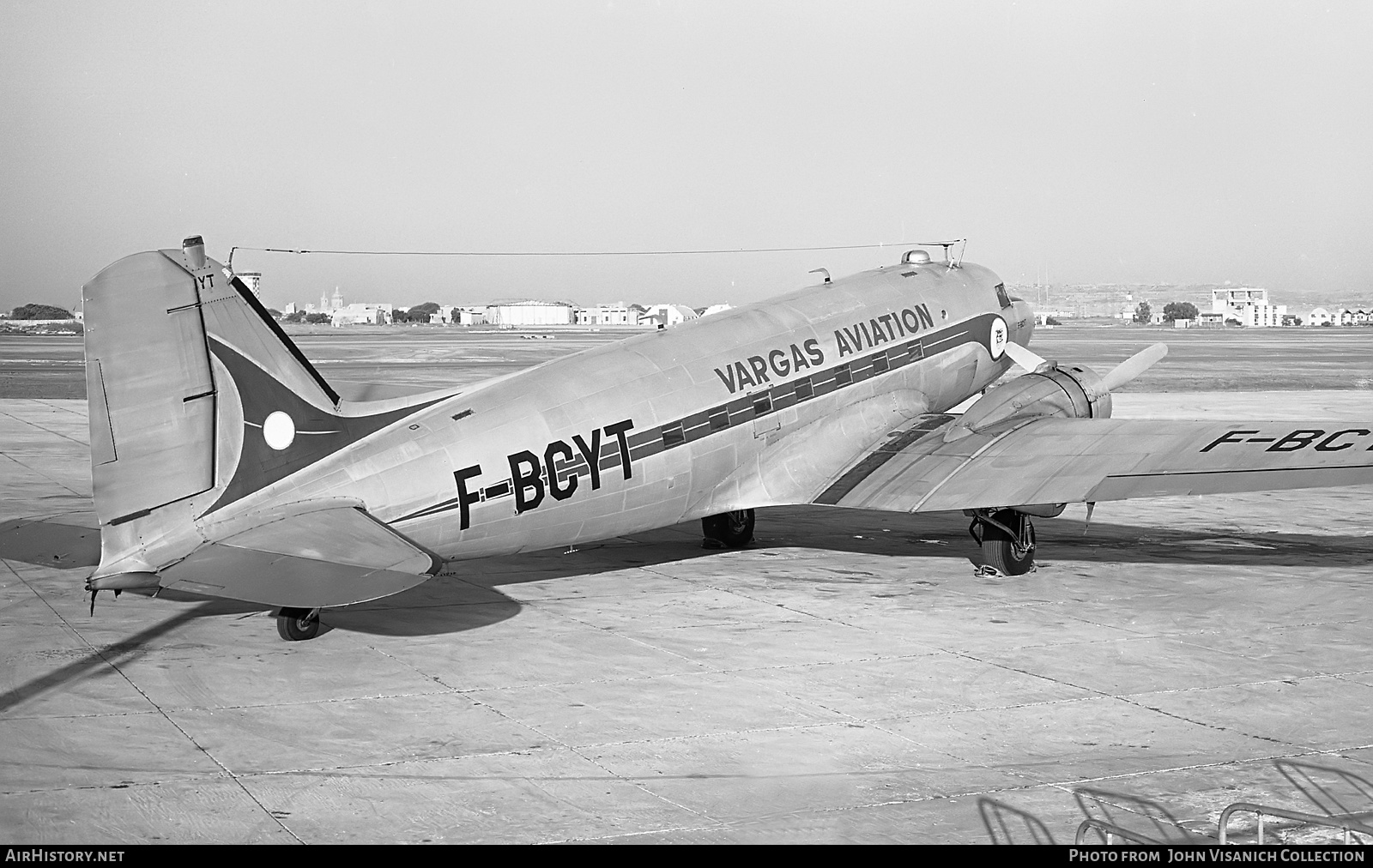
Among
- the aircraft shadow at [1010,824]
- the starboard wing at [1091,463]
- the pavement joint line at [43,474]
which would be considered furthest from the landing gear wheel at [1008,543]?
the pavement joint line at [43,474]

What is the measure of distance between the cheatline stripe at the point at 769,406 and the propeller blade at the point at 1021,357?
65 cm

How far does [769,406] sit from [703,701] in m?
6.65

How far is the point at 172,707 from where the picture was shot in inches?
429

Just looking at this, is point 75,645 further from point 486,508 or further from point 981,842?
point 981,842

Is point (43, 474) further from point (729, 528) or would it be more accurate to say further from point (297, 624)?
point (297, 624)

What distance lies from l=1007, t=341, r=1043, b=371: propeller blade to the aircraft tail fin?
13.3 meters

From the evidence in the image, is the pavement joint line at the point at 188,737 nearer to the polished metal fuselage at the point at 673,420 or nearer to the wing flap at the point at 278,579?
the wing flap at the point at 278,579

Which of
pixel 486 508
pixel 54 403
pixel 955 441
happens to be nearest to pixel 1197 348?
pixel 54 403

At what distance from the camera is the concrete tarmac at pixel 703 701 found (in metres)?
8.55

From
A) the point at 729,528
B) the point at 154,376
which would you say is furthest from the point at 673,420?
the point at 154,376

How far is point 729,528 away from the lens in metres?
19.2

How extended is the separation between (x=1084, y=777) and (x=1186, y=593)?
7327 millimetres

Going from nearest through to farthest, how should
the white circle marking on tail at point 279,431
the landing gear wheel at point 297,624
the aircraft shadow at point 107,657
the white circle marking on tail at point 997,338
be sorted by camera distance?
the aircraft shadow at point 107,657, the white circle marking on tail at point 279,431, the landing gear wheel at point 297,624, the white circle marking on tail at point 997,338

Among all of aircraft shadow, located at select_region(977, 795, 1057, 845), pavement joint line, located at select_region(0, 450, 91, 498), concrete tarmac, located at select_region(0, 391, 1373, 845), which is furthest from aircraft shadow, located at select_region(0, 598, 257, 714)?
pavement joint line, located at select_region(0, 450, 91, 498)
